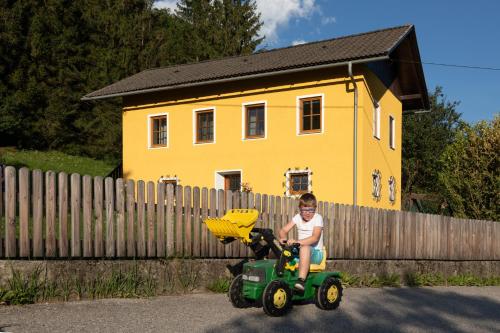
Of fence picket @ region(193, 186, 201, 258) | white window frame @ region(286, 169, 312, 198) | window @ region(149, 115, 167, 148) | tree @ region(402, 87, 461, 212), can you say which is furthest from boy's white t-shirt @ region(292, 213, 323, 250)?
tree @ region(402, 87, 461, 212)

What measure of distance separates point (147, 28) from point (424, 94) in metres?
16.5

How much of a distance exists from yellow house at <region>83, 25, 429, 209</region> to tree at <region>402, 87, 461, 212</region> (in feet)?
37.5

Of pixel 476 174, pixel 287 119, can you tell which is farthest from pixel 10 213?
pixel 476 174

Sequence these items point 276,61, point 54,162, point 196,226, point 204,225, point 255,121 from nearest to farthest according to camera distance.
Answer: point 196,226 → point 204,225 → point 255,121 → point 276,61 → point 54,162

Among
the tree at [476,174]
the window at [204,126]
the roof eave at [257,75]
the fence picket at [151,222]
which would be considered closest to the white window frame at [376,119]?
the roof eave at [257,75]

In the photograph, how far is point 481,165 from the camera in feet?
61.6

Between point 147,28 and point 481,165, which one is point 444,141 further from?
point 147,28

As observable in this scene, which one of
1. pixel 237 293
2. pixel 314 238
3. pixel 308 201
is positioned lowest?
pixel 237 293

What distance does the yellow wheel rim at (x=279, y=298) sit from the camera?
5.75 meters

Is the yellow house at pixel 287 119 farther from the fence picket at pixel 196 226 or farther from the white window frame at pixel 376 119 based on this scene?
the fence picket at pixel 196 226

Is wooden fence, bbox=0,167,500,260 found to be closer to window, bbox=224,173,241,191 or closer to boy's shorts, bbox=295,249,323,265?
boy's shorts, bbox=295,249,323,265

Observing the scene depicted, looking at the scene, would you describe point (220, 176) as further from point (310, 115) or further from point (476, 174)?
point (476, 174)

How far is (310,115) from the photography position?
17.1m

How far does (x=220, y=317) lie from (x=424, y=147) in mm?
30175
